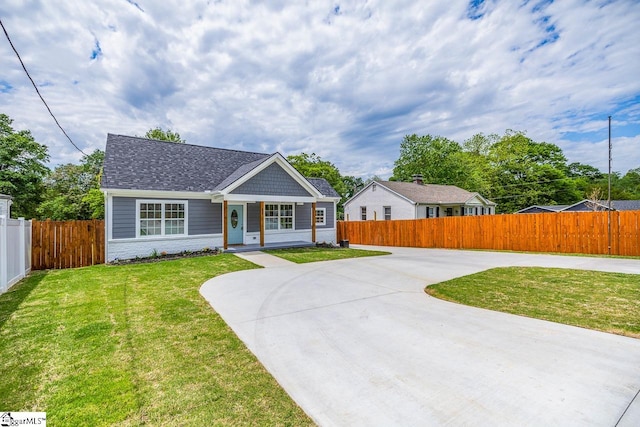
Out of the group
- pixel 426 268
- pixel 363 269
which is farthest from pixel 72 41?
pixel 426 268

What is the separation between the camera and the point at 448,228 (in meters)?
18.9

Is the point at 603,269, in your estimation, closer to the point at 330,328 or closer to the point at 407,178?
the point at 330,328

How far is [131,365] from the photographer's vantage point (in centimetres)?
348

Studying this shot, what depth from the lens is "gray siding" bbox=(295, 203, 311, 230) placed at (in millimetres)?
17516

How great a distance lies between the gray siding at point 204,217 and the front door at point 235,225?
1.98 feet

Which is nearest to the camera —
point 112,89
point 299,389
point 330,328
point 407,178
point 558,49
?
point 299,389

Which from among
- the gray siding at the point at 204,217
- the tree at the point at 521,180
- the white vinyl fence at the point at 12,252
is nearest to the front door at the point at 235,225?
the gray siding at the point at 204,217

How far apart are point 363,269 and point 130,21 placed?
36.1ft

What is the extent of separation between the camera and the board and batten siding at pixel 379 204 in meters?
25.5

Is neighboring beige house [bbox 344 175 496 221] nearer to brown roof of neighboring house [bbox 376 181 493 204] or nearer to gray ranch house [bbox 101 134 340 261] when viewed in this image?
brown roof of neighboring house [bbox 376 181 493 204]

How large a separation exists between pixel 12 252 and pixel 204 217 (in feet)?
23.0

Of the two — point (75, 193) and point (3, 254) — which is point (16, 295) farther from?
point (75, 193)

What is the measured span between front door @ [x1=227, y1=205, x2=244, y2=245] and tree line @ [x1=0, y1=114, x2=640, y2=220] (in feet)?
61.5

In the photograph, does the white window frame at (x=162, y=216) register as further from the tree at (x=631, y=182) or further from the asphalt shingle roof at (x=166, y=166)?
the tree at (x=631, y=182)
